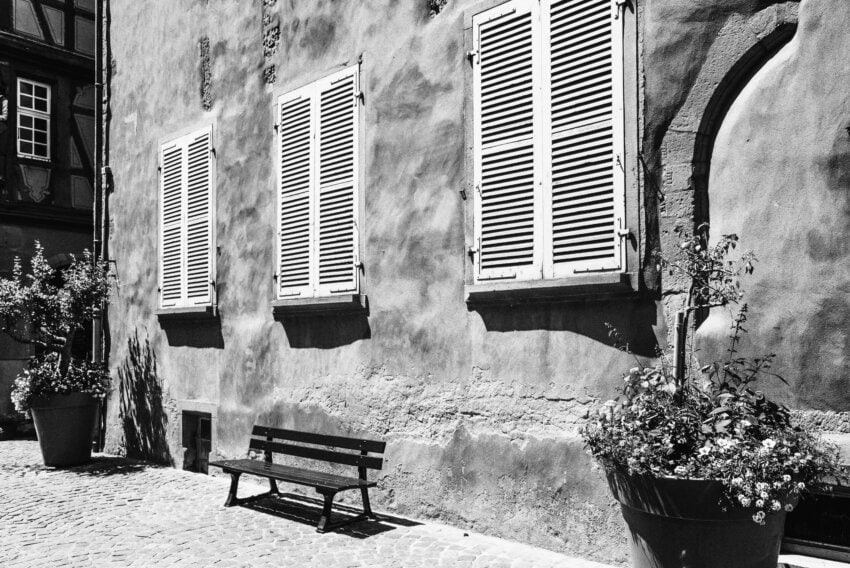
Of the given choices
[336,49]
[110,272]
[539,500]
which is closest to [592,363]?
[539,500]

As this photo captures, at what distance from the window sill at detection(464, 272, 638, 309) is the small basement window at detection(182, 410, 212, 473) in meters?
4.09

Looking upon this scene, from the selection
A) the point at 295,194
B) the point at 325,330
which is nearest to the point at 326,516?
the point at 325,330

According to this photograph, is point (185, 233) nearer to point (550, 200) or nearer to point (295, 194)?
point (295, 194)

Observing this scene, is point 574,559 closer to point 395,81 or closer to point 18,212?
point 395,81

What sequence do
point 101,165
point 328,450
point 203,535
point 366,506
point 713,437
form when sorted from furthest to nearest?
point 101,165, point 328,450, point 366,506, point 203,535, point 713,437

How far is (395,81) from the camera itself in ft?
20.5

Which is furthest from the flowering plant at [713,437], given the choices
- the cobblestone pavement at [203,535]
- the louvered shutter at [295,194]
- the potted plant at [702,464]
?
the louvered shutter at [295,194]

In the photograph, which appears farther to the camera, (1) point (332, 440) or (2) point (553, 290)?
(1) point (332, 440)

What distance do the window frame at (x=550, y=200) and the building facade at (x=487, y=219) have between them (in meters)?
0.01

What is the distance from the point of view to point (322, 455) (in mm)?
6051

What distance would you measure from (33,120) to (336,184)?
972cm

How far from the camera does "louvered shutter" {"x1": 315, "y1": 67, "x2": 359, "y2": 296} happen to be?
6.60 m

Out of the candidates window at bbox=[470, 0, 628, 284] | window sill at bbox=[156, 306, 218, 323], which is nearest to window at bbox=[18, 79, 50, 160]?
window sill at bbox=[156, 306, 218, 323]

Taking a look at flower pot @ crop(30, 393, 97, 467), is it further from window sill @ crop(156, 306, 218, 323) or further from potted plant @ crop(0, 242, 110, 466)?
window sill @ crop(156, 306, 218, 323)
